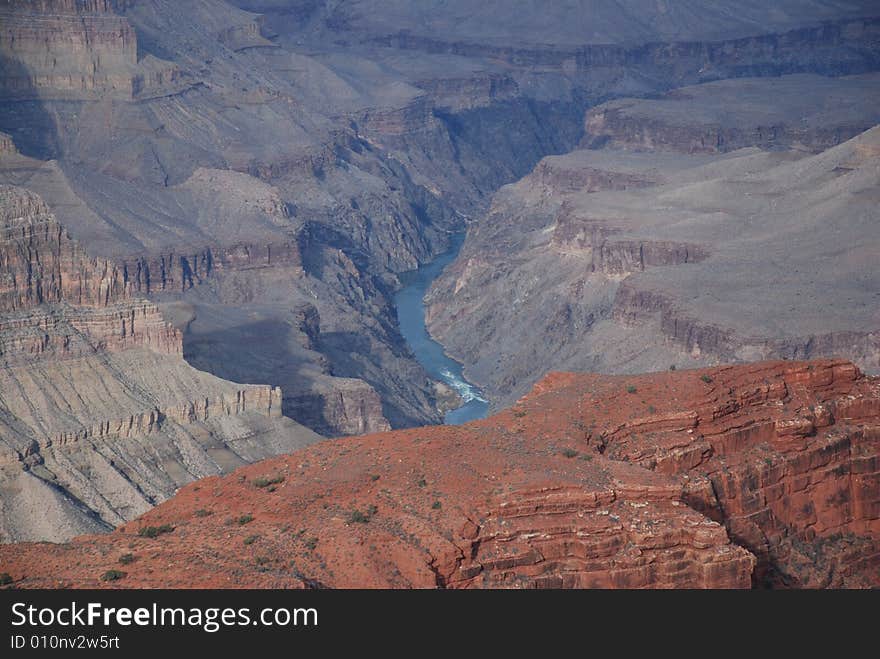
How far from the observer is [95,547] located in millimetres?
46562

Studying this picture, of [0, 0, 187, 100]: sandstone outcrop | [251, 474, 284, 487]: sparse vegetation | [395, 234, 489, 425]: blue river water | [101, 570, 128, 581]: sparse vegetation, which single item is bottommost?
[101, 570, 128, 581]: sparse vegetation


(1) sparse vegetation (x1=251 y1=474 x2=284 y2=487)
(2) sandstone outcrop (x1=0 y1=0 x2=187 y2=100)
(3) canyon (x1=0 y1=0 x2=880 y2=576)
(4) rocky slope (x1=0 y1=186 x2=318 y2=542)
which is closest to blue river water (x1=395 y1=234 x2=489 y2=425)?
(3) canyon (x1=0 y1=0 x2=880 y2=576)

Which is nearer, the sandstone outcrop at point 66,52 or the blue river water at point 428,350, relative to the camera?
the blue river water at point 428,350

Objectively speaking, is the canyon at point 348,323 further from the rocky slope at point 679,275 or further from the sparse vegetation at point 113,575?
the sparse vegetation at point 113,575

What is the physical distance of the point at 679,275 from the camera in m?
139

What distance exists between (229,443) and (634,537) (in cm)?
5103

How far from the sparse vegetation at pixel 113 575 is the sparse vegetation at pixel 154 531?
401 cm

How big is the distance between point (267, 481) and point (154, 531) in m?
4.83

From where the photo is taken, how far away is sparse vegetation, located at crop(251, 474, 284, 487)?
51875 mm

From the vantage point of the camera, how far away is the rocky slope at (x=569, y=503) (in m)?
45.5

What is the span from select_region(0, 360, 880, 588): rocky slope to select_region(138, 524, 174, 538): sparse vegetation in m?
0.21

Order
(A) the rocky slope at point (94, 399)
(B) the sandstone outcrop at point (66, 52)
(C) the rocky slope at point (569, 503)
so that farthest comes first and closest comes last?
1. (B) the sandstone outcrop at point (66, 52)
2. (A) the rocky slope at point (94, 399)
3. (C) the rocky slope at point (569, 503)

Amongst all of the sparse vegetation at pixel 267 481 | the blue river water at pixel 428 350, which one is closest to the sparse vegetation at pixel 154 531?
the sparse vegetation at pixel 267 481

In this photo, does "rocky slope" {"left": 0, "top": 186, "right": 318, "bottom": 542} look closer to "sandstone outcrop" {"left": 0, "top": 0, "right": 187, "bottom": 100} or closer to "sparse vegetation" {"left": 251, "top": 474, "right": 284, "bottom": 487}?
"sparse vegetation" {"left": 251, "top": 474, "right": 284, "bottom": 487}
